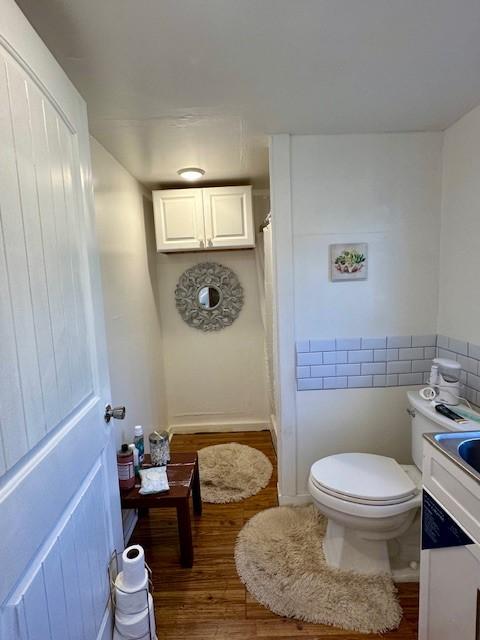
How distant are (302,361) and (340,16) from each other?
1.44 metres

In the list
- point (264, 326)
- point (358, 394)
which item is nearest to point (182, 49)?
point (358, 394)

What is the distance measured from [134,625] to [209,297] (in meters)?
2.20

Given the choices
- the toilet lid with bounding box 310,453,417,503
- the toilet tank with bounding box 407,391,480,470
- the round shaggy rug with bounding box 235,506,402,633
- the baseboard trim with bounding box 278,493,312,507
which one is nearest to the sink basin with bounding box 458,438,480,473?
the toilet tank with bounding box 407,391,480,470

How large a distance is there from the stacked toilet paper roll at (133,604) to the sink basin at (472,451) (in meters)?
1.19

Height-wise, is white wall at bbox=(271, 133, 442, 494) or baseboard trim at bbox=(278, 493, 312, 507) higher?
white wall at bbox=(271, 133, 442, 494)

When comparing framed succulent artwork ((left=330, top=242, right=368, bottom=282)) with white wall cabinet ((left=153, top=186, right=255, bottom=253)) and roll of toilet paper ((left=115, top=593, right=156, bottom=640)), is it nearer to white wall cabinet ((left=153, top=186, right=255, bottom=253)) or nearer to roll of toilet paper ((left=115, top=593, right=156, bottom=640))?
white wall cabinet ((left=153, top=186, right=255, bottom=253))

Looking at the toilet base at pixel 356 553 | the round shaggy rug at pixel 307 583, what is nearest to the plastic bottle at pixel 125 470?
the round shaggy rug at pixel 307 583

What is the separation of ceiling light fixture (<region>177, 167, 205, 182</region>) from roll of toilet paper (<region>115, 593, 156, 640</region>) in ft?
7.48

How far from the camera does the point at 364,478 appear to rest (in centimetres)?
150

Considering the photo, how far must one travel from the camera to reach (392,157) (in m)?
1.79

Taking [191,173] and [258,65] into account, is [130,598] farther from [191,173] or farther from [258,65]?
[191,173]

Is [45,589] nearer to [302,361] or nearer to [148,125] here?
[302,361]

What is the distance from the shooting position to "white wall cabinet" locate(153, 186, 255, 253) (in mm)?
2451

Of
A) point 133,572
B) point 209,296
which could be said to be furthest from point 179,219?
point 133,572
